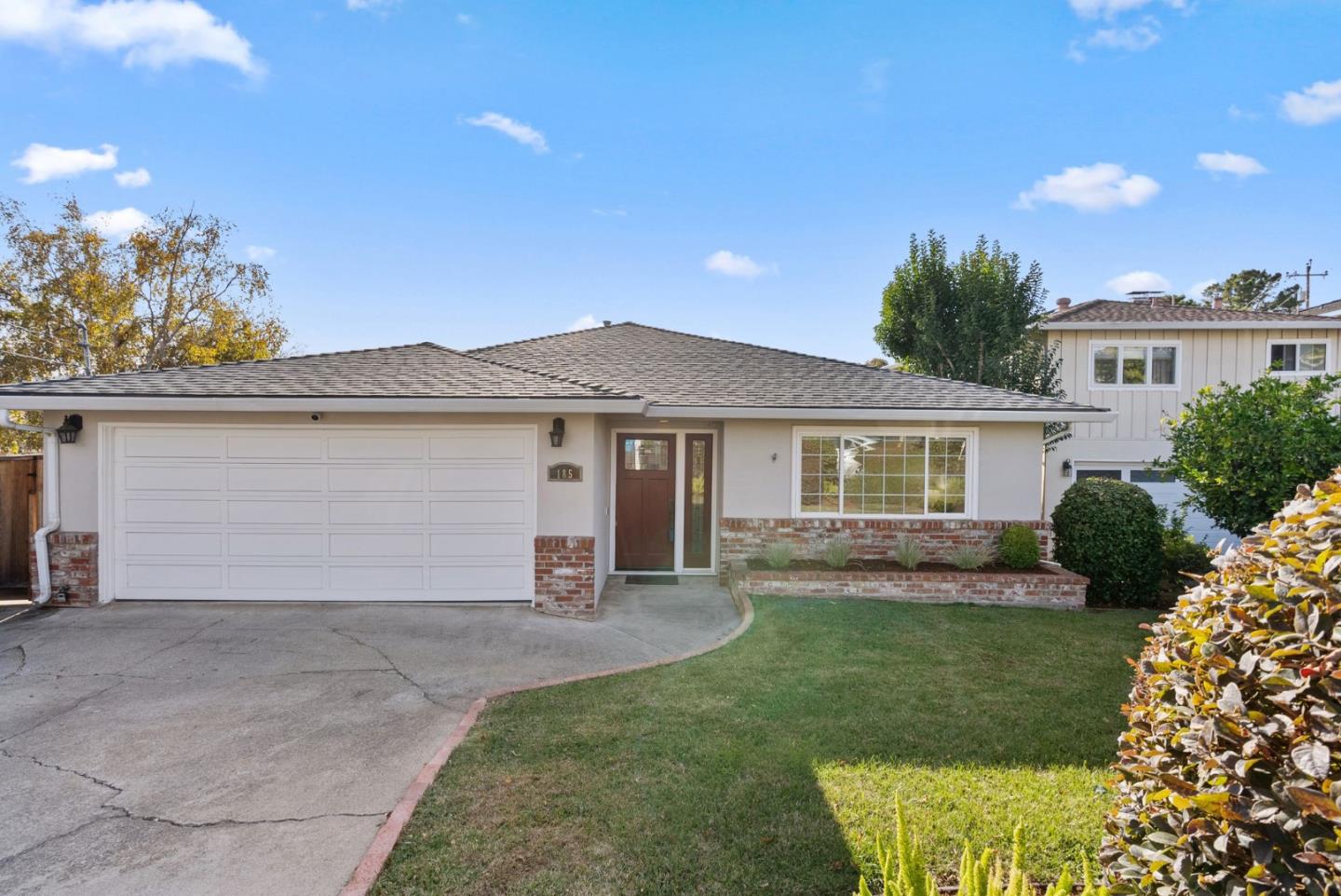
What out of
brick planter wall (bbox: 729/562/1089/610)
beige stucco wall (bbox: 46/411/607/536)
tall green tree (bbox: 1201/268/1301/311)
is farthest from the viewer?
tall green tree (bbox: 1201/268/1301/311)

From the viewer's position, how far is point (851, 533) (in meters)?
9.70

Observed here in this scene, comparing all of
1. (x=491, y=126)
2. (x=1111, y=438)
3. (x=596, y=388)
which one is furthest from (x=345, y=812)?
(x=1111, y=438)

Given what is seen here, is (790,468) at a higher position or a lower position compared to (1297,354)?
lower

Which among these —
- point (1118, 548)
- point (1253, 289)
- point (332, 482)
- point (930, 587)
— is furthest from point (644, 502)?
point (1253, 289)

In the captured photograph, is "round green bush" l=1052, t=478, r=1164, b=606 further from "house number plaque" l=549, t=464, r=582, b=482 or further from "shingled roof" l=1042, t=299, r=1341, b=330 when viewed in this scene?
"shingled roof" l=1042, t=299, r=1341, b=330

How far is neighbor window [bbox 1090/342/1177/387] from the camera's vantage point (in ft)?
51.8

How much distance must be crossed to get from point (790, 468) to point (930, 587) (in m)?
2.51

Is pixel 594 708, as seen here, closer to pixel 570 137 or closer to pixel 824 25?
pixel 824 25

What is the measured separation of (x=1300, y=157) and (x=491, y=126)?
15.6 meters

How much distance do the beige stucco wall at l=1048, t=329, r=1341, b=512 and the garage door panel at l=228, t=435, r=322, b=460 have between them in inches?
614

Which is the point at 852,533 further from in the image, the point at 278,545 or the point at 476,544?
the point at 278,545

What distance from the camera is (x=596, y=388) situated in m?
8.10

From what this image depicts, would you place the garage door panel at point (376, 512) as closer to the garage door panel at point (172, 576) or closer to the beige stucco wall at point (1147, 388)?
the garage door panel at point (172, 576)

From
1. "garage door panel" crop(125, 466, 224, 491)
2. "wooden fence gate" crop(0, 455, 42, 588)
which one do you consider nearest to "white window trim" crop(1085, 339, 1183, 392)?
"garage door panel" crop(125, 466, 224, 491)
